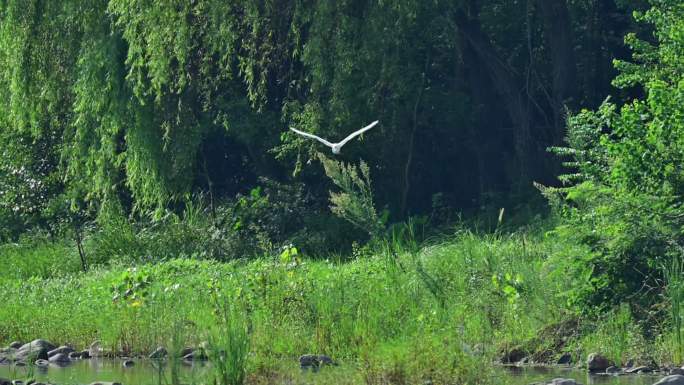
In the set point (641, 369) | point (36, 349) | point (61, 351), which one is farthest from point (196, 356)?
point (641, 369)

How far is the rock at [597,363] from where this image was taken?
412 inches

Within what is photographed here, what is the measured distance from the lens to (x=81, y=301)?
13.8 metres

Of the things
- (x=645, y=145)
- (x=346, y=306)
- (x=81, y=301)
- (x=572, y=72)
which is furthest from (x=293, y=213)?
(x=645, y=145)

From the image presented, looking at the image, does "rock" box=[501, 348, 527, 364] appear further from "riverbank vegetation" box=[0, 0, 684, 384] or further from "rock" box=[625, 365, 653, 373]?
"rock" box=[625, 365, 653, 373]

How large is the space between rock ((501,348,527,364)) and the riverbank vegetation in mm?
15

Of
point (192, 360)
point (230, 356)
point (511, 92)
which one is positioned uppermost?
point (511, 92)

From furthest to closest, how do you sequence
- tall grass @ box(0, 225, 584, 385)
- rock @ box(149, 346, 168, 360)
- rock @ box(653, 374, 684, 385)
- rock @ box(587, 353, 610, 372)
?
rock @ box(149, 346, 168, 360)
rock @ box(587, 353, 610, 372)
tall grass @ box(0, 225, 584, 385)
rock @ box(653, 374, 684, 385)

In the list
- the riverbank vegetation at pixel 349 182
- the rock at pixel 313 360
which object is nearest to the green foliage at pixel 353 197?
the riverbank vegetation at pixel 349 182

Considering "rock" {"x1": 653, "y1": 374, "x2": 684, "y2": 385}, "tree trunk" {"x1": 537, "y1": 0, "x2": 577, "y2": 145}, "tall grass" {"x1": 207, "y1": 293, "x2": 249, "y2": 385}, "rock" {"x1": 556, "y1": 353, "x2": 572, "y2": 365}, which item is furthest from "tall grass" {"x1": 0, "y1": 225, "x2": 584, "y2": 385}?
"tree trunk" {"x1": 537, "y1": 0, "x2": 577, "y2": 145}

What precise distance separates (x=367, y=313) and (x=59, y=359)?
283 centimetres

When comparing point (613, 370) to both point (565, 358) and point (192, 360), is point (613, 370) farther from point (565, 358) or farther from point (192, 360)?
point (192, 360)

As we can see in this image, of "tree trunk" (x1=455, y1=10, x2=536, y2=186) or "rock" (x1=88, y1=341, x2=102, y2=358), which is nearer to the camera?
"rock" (x1=88, y1=341, x2=102, y2=358)

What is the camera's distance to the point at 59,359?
11.8 meters

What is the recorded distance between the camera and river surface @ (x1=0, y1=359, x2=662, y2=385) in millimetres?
9141
